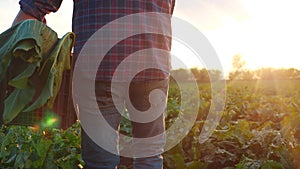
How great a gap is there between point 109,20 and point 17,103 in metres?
0.68

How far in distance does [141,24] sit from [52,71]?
2.18 feet

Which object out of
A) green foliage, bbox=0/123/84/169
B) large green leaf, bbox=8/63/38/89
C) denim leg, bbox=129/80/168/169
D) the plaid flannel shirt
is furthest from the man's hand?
green foliage, bbox=0/123/84/169

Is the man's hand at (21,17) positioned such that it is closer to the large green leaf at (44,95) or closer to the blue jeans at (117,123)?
the blue jeans at (117,123)

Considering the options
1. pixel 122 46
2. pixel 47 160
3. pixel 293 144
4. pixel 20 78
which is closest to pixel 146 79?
pixel 122 46

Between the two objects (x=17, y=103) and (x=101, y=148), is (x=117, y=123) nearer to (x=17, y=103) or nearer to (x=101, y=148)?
(x=101, y=148)

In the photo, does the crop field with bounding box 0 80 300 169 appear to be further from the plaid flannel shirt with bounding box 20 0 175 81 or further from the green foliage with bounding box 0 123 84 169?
the plaid flannel shirt with bounding box 20 0 175 81

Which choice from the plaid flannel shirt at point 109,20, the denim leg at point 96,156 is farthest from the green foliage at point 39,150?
the plaid flannel shirt at point 109,20

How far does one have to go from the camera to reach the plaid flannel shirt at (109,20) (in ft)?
7.07

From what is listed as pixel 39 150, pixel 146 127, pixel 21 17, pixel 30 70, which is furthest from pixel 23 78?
pixel 39 150

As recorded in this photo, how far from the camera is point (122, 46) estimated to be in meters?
2.18

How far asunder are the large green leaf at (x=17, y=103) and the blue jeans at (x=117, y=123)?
547mm

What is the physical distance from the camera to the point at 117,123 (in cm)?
234

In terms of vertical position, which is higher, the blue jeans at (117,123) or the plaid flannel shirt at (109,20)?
the plaid flannel shirt at (109,20)

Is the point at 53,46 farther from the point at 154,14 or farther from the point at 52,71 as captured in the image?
the point at 154,14
